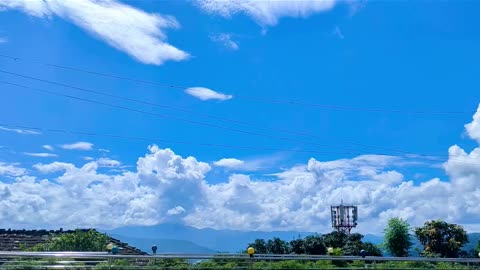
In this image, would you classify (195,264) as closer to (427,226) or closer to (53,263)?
(53,263)

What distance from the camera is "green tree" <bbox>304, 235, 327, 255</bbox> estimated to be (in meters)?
33.7

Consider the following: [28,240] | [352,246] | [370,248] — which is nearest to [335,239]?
[352,246]

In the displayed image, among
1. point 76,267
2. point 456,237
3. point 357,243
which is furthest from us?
point 456,237

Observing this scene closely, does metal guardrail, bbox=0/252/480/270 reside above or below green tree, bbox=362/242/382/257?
below

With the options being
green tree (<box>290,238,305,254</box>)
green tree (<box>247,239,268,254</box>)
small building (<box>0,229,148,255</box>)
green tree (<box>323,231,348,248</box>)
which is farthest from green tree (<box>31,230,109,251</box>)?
green tree (<box>323,231,348,248</box>)

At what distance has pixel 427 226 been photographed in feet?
126

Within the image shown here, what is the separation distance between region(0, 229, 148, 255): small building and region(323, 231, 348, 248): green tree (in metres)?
11.5

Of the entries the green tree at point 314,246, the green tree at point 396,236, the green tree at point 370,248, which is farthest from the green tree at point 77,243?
the green tree at point 396,236

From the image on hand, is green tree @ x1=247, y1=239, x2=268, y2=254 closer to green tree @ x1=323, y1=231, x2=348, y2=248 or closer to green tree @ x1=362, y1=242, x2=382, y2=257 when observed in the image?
green tree @ x1=323, y1=231, x2=348, y2=248

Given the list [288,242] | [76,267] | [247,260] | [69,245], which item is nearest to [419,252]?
[288,242]

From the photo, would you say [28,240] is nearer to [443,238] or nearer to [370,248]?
[370,248]

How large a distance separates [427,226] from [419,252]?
434 cm

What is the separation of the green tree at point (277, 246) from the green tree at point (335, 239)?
2656mm

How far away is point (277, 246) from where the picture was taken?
3312 cm
